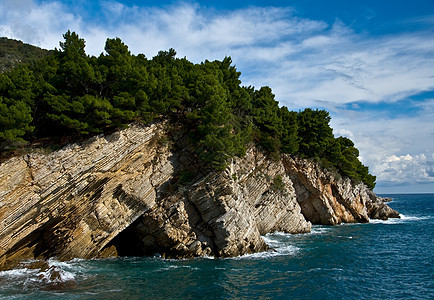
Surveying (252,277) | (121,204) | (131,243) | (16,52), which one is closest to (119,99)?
(121,204)

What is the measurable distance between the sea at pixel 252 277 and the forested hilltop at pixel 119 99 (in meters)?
9.99

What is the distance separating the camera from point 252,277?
2261 centimetres

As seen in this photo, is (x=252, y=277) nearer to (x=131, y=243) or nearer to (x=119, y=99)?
(x=131, y=243)

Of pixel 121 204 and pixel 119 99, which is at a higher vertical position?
pixel 119 99

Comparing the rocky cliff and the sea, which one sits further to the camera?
the rocky cliff

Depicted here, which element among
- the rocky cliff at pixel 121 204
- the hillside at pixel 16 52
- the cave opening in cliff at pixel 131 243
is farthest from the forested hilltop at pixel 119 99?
the hillside at pixel 16 52

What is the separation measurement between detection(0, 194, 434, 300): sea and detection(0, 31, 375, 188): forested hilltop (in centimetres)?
999

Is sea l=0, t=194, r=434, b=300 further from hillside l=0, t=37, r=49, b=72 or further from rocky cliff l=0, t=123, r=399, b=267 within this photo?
hillside l=0, t=37, r=49, b=72

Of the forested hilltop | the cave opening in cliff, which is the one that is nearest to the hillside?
the forested hilltop

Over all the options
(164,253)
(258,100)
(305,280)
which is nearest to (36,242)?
(164,253)

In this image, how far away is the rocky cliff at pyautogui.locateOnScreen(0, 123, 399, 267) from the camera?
23172 millimetres

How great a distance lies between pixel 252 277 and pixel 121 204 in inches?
527

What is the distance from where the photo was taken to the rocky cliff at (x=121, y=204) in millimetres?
23172

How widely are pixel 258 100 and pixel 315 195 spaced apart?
1826 cm
